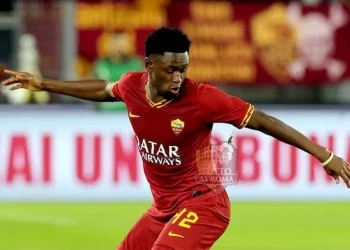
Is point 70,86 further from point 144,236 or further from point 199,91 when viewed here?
point 144,236

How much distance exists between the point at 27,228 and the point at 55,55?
5.18 metres

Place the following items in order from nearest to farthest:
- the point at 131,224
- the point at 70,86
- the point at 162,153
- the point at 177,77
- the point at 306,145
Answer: the point at 177,77, the point at 306,145, the point at 162,153, the point at 70,86, the point at 131,224

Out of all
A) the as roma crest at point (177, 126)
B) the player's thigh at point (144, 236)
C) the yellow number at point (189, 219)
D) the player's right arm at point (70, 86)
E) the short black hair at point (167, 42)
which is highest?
the short black hair at point (167, 42)

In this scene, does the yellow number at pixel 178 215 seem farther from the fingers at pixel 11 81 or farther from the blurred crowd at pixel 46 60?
the blurred crowd at pixel 46 60

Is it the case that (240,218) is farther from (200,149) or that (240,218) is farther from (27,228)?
(200,149)

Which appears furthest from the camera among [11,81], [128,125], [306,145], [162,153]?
[128,125]

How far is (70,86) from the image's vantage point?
8.31 metres

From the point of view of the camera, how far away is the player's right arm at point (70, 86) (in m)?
8.24

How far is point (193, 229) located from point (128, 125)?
8.92 meters

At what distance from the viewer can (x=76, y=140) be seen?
16.3m

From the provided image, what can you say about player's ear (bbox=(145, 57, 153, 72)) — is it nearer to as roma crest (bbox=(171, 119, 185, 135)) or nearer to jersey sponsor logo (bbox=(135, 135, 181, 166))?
as roma crest (bbox=(171, 119, 185, 135))

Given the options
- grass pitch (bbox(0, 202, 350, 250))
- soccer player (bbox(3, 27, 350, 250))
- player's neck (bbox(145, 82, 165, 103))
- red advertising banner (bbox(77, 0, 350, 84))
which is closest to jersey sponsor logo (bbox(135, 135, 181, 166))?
soccer player (bbox(3, 27, 350, 250))

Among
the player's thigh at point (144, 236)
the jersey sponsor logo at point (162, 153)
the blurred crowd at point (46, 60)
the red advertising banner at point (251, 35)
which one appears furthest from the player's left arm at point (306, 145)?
the red advertising banner at point (251, 35)

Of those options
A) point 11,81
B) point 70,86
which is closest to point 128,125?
point 70,86
